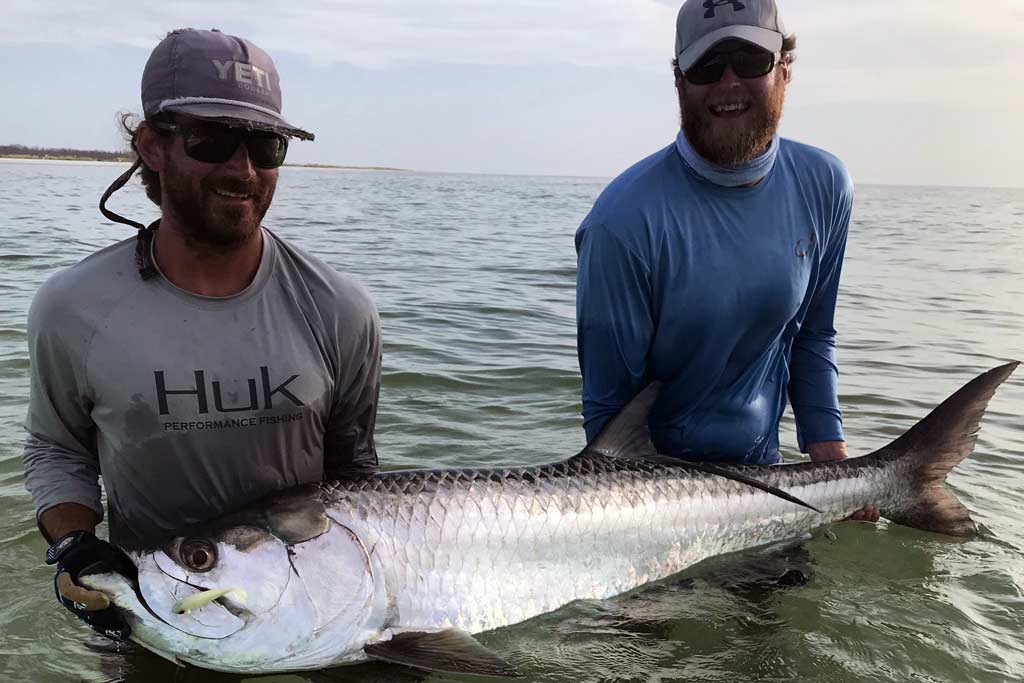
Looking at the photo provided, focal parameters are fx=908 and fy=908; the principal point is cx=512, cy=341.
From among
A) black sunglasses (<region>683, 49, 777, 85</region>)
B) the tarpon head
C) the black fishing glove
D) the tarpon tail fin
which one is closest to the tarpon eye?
the tarpon head

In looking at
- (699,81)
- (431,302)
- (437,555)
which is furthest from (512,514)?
(431,302)

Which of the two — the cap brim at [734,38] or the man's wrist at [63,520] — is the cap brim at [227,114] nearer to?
the man's wrist at [63,520]

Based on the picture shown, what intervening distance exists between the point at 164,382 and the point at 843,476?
2.57 meters

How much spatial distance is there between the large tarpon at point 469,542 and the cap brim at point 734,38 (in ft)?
4.06

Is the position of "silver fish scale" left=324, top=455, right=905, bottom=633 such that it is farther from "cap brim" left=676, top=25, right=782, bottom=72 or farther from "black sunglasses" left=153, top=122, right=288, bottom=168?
"cap brim" left=676, top=25, right=782, bottom=72

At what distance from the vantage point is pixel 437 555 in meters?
2.86

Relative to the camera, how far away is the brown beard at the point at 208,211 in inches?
110

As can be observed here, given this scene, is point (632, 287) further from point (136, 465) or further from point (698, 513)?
point (136, 465)

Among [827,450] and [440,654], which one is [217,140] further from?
[827,450]

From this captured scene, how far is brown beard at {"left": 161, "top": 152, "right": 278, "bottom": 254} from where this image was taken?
279cm

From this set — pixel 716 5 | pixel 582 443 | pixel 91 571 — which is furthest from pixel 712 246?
pixel 582 443

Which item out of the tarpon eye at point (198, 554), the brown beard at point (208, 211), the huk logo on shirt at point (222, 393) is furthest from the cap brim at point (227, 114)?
the tarpon eye at point (198, 554)

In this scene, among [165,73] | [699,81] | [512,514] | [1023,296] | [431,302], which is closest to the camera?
[165,73]

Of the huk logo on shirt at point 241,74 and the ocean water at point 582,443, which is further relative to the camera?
the ocean water at point 582,443
